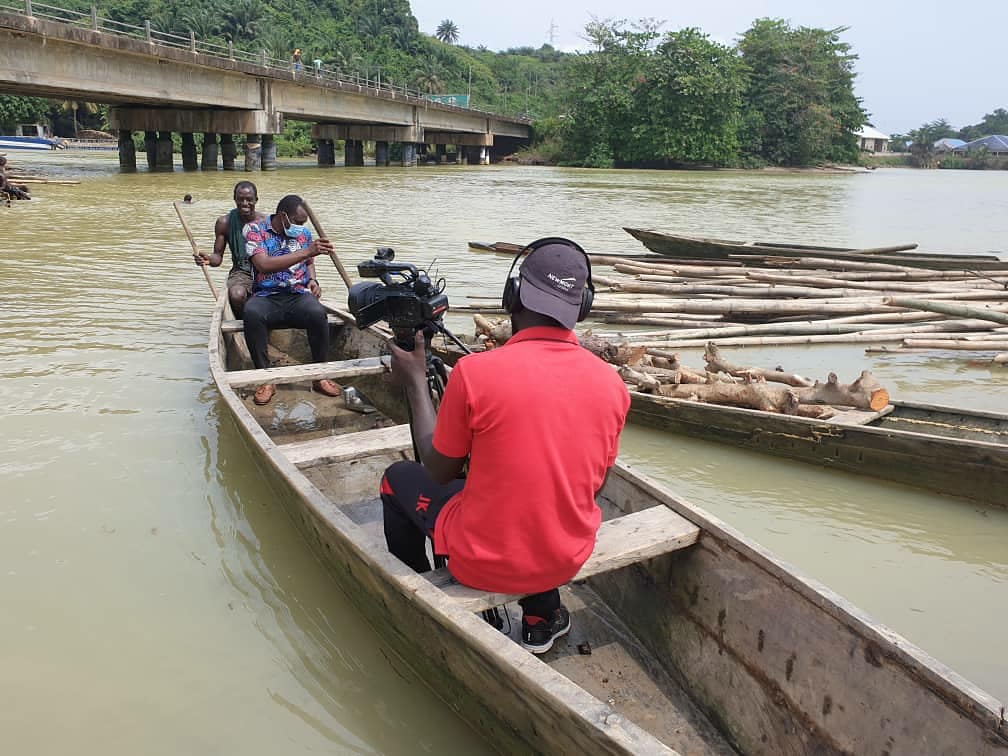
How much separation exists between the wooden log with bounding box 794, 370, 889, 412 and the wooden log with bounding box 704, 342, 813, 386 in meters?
0.31

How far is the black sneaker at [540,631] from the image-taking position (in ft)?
9.12

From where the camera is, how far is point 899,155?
88.1m

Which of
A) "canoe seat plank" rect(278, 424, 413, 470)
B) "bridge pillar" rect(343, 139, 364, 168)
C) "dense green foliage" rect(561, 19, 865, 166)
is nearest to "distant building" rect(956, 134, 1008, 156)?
"dense green foliage" rect(561, 19, 865, 166)

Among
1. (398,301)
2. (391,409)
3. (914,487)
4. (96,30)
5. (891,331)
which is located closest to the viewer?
(398,301)

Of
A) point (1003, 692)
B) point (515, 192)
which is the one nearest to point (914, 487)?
point (1003, 692)

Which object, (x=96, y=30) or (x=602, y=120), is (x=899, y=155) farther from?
(x=96, y=30)

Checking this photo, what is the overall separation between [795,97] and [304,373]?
185 feet

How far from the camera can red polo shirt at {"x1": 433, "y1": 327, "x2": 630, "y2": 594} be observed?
212cm

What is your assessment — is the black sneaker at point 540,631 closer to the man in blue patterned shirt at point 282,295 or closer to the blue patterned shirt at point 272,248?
the man in blue patterned shirt at point 282,295

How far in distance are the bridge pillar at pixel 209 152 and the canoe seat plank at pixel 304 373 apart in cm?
2984

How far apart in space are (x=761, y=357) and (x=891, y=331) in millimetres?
1171

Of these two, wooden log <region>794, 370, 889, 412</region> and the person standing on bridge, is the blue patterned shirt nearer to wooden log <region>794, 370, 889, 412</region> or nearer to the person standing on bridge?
the person standing on bridge

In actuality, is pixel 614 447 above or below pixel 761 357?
above

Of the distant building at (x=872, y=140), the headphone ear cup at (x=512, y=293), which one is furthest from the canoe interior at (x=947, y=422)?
the distant building at (x=872, y=140)
